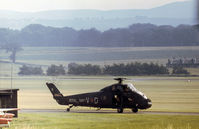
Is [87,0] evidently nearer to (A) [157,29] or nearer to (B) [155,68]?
(A) [157,29]

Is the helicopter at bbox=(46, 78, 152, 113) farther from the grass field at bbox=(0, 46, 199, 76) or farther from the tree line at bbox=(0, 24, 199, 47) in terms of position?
the grass field at bbox=(0, 46, 199, 76)

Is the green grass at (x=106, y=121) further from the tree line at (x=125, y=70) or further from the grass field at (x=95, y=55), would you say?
the grass field at (x=95, y=55)

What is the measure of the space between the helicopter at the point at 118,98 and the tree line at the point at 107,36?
84.3 meters

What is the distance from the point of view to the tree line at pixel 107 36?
144250 millimetres

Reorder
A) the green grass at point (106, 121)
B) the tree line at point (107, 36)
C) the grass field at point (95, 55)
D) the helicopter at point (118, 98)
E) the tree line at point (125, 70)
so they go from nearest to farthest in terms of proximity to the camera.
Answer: the green grass at point (106, 121)
the helicopter at point (118, 98)
the tree line at point (125, 70)
the grass field at point (95, 55)
the tree line at point (107, 36)

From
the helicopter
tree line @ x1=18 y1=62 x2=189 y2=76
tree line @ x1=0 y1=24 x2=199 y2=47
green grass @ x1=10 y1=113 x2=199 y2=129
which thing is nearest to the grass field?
tree line @ x1=0 y1=24 x2=199 y2=47

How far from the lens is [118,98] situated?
46.8 metres

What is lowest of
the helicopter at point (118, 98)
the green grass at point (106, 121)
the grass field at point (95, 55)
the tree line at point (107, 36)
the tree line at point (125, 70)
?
the green grass at point (106, 121)

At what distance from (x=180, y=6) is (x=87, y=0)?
3560 centimetres

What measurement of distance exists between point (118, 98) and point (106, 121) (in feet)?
20.6

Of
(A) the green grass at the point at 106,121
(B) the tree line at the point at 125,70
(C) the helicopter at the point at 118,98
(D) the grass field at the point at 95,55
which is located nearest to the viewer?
(A) the green grass at the point at 106,121

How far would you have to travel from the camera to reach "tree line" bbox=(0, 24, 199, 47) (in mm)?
144250

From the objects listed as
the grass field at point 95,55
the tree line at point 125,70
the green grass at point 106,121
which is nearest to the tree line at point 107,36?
the grass field at point 95,55

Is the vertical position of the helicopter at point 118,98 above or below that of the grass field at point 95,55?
below
